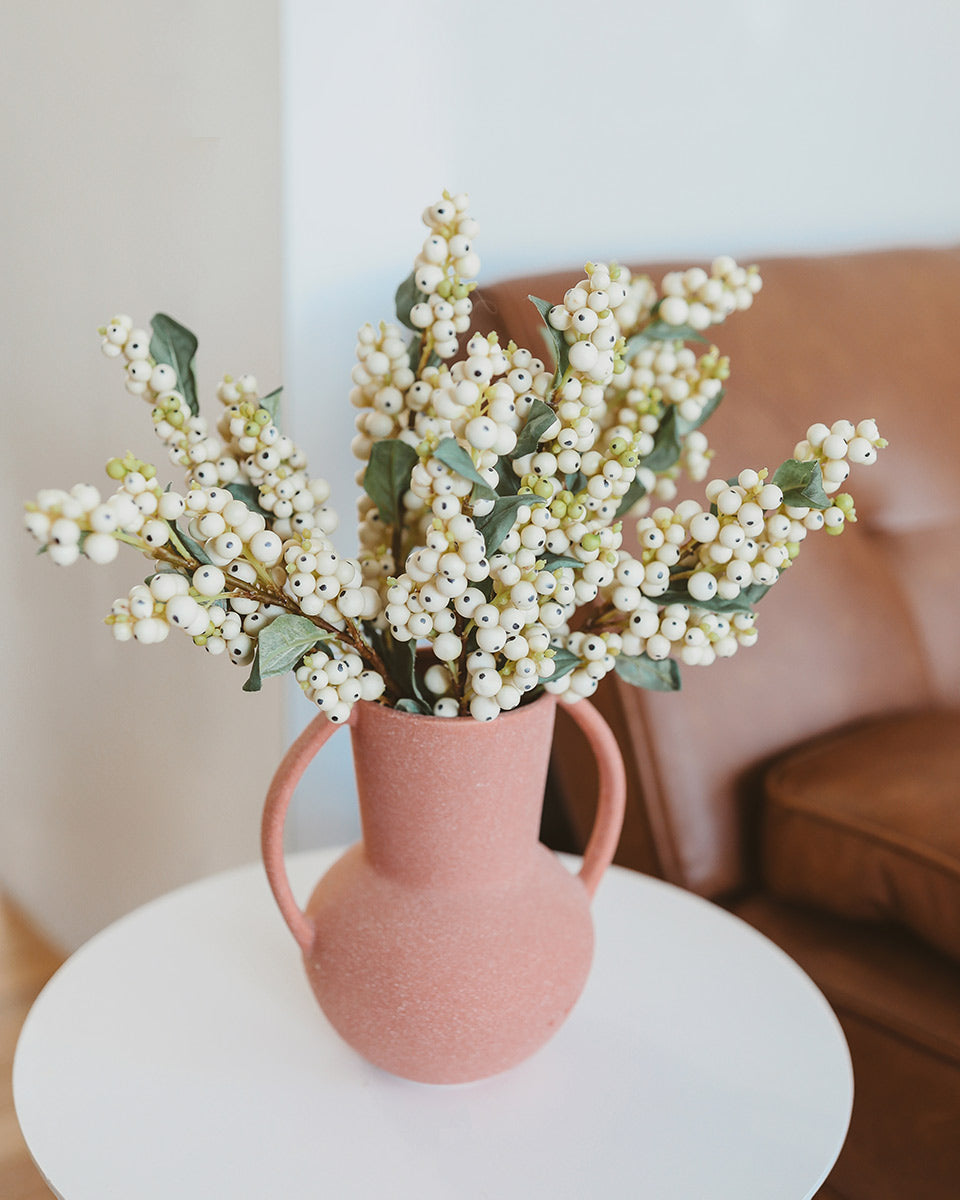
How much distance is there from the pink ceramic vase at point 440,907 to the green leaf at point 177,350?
211 millimetres

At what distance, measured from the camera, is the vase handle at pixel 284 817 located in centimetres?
68

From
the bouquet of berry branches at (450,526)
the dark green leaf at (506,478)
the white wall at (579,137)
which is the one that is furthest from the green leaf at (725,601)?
the white wall at (579,137)

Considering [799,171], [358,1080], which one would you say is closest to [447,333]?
[358,1080]

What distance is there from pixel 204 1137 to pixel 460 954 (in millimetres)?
184

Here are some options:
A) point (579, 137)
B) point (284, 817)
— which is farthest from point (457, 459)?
point (579, 137)

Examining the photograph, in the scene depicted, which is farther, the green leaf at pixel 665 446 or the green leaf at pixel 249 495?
the green leaf at pixel 665 446

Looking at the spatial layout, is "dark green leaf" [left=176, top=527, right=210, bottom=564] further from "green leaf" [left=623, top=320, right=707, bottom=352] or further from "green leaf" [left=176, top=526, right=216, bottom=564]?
"green leaf" [left=623, top=320, right=707, bottom=352]

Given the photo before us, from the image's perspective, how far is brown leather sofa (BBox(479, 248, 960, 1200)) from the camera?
0.91 metres

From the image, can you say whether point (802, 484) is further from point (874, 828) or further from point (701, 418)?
point (874, 828)

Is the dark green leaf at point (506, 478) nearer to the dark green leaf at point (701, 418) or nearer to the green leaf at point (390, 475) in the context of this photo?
the green leaf at point (390, 475)

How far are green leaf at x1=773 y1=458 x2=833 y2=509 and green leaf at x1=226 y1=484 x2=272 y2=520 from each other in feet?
0.95

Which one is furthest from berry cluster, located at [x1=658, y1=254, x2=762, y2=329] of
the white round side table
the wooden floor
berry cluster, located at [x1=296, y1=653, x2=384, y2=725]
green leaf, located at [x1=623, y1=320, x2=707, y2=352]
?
the wooden floor

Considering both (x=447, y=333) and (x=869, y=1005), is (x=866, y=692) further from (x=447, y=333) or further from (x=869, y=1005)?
(x=447, y=333)

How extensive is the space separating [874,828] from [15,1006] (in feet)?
3.86
